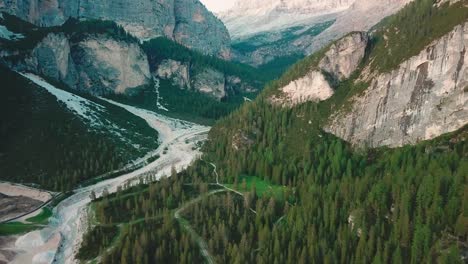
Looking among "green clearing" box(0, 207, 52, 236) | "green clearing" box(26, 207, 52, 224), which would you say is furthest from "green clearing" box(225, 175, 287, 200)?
"green clearing" box(0, 207, 52, 236)

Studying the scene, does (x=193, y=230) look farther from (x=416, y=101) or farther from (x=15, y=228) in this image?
(x=416, y=101)

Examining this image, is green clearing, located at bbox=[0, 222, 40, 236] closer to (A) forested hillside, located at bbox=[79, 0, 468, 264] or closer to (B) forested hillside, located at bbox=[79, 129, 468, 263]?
(B) forested hillside, located at bbox=[79, 129, 468, 263]

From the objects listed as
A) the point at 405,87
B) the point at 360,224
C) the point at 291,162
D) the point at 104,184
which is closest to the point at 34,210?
the point at 104,184

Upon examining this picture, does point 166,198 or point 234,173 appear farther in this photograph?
point 234,173

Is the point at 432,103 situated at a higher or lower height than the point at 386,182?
higher

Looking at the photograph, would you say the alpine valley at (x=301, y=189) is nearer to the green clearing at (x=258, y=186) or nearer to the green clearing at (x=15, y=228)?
the green clearing at (x=15, y=228)

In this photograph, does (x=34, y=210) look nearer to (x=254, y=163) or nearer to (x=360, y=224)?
(x=254, y=163)

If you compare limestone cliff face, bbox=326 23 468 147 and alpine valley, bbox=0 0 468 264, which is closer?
alpine valley, bbox=0 0 468 264
